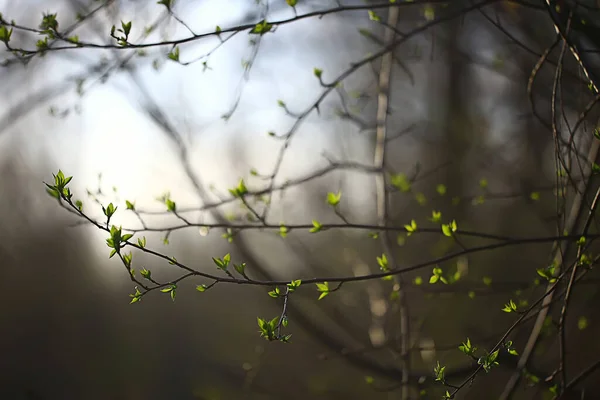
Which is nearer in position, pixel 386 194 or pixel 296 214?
pixel 386 194

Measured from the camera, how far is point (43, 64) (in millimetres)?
1737

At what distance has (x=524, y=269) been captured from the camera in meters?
2.19

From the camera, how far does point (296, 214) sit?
1.98 metres

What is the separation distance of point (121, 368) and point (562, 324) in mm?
2207

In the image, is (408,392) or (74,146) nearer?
(408,392)

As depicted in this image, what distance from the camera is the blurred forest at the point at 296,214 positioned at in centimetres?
147

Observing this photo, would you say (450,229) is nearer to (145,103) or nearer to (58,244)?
(145,103)

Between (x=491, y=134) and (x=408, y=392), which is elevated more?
(x=491, y=134)

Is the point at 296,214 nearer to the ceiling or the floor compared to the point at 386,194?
nearer to the ceiling

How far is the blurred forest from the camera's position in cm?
147

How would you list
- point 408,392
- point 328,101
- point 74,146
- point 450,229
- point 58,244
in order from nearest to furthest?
1. point 450,229
2. point 408,392
3. point 328,101
4. point 74,146
5. point 58,244

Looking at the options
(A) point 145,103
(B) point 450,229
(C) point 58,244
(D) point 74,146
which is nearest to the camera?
(B) point 450,229

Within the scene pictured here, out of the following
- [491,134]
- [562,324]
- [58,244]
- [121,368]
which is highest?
[491,134]

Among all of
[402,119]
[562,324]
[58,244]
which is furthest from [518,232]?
[58,244]
